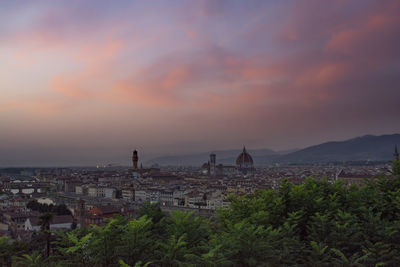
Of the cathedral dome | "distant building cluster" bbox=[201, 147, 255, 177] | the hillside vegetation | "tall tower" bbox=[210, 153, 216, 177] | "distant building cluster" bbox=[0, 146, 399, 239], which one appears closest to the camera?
the hillside vegetation

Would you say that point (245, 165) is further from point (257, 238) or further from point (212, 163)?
point (257, 238)

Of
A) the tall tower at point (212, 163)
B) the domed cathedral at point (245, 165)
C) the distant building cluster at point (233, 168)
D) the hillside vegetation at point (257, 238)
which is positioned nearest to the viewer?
the hillside vegetation at point (257, 238)

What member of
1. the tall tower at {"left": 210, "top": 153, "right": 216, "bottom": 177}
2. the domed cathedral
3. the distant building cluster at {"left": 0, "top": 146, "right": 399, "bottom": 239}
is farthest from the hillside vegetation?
the domed cathedral

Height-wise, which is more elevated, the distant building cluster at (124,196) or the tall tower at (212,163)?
the tall tower at (212,163)

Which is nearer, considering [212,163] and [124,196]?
[124,196]

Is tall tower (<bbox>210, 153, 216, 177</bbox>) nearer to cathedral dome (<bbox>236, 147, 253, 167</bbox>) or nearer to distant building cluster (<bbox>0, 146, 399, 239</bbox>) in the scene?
distant building cluster (<bbox>0, 146, 399, 239</bbox>)

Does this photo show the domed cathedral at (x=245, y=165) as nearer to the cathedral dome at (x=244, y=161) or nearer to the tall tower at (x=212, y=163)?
the cathedral dome at (x=244, y=161)

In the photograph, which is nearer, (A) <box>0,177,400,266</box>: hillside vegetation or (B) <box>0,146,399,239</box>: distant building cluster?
(A) <box>0,177,400,266</box>: hillside vegetation

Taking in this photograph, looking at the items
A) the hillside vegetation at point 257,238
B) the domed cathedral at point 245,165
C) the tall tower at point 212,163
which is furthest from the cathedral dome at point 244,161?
the hillside vegetation at point 257,238

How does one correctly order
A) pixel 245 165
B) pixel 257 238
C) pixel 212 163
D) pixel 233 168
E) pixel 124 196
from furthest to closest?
pixel 233 168 → pixel 245 165 → pixel 212 163 → pixel 124 196 → pixel 257 238

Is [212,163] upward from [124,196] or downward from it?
upward

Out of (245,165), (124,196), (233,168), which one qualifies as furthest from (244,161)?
(124,196)

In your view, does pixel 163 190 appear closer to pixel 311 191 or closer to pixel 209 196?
pixel 209 196

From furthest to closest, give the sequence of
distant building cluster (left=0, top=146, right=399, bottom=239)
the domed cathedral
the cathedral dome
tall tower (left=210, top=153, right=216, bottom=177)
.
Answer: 1. the cathedral dome
2. the domed cathedral
3. tall tower (left=210, top=153, right=216, bottom=177)
4. distant building cluster (left=0, top=146, right=399, bottom=239)
